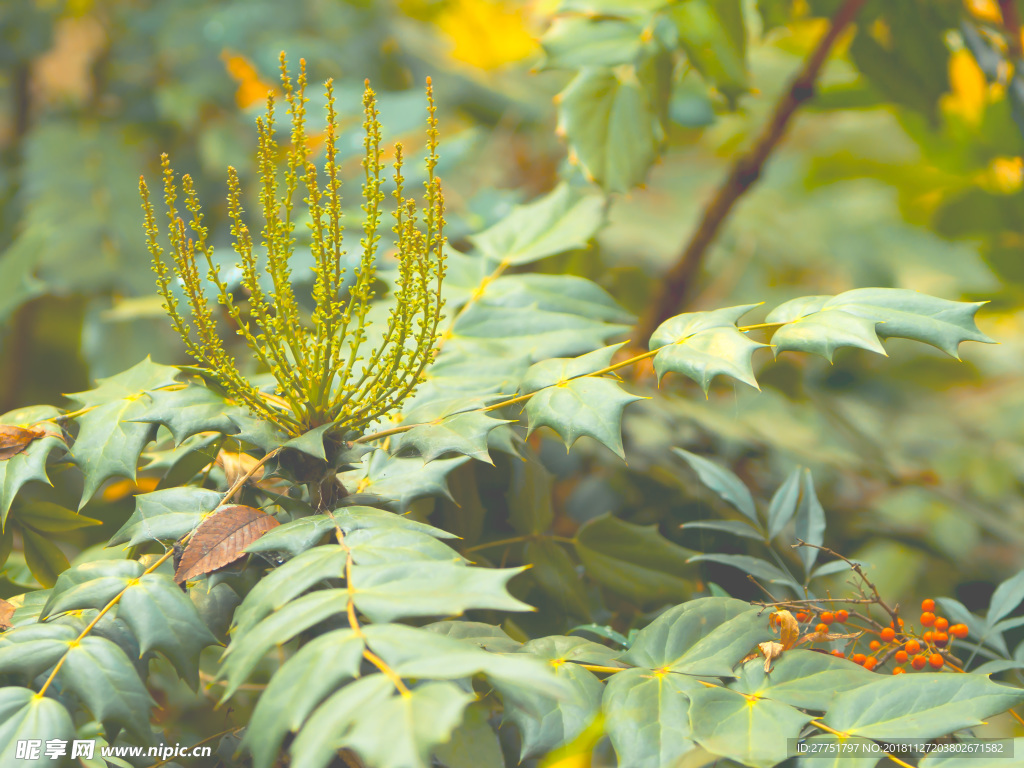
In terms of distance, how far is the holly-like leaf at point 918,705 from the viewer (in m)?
0.31

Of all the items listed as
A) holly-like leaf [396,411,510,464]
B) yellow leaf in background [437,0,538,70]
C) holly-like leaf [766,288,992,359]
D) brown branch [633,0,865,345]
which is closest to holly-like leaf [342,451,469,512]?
holly-like leaf [396,411,510,464]

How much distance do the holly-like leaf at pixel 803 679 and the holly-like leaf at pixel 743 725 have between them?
10 millimetres

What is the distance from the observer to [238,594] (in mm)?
398

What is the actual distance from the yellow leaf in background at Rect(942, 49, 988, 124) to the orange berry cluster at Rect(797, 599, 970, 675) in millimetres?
1021

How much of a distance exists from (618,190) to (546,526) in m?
0.36

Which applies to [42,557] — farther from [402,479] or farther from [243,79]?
[243,79]

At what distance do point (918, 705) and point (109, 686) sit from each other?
14.8 inches

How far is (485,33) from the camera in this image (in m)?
1.92

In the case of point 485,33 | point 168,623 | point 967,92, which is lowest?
point 168,623

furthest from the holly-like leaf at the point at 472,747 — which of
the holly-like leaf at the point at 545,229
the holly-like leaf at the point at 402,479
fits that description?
the holly-like leaf at the point at 545,229

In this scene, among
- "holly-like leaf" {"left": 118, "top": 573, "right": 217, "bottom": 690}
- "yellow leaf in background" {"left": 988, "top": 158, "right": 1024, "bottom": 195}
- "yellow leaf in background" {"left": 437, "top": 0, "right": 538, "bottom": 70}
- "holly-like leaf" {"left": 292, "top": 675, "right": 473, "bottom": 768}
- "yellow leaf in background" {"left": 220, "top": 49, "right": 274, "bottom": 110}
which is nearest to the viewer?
"holly-like leaf" {"left": 292, "top": 675, "right": 473, "bottom": 768}

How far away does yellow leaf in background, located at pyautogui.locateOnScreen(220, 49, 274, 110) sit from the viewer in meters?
1.45

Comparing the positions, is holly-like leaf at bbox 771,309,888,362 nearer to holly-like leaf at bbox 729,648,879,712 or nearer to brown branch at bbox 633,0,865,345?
holly-like leaf at bbox 729,648,879,712

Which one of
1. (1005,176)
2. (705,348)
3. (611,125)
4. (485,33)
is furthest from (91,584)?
(485,33)
